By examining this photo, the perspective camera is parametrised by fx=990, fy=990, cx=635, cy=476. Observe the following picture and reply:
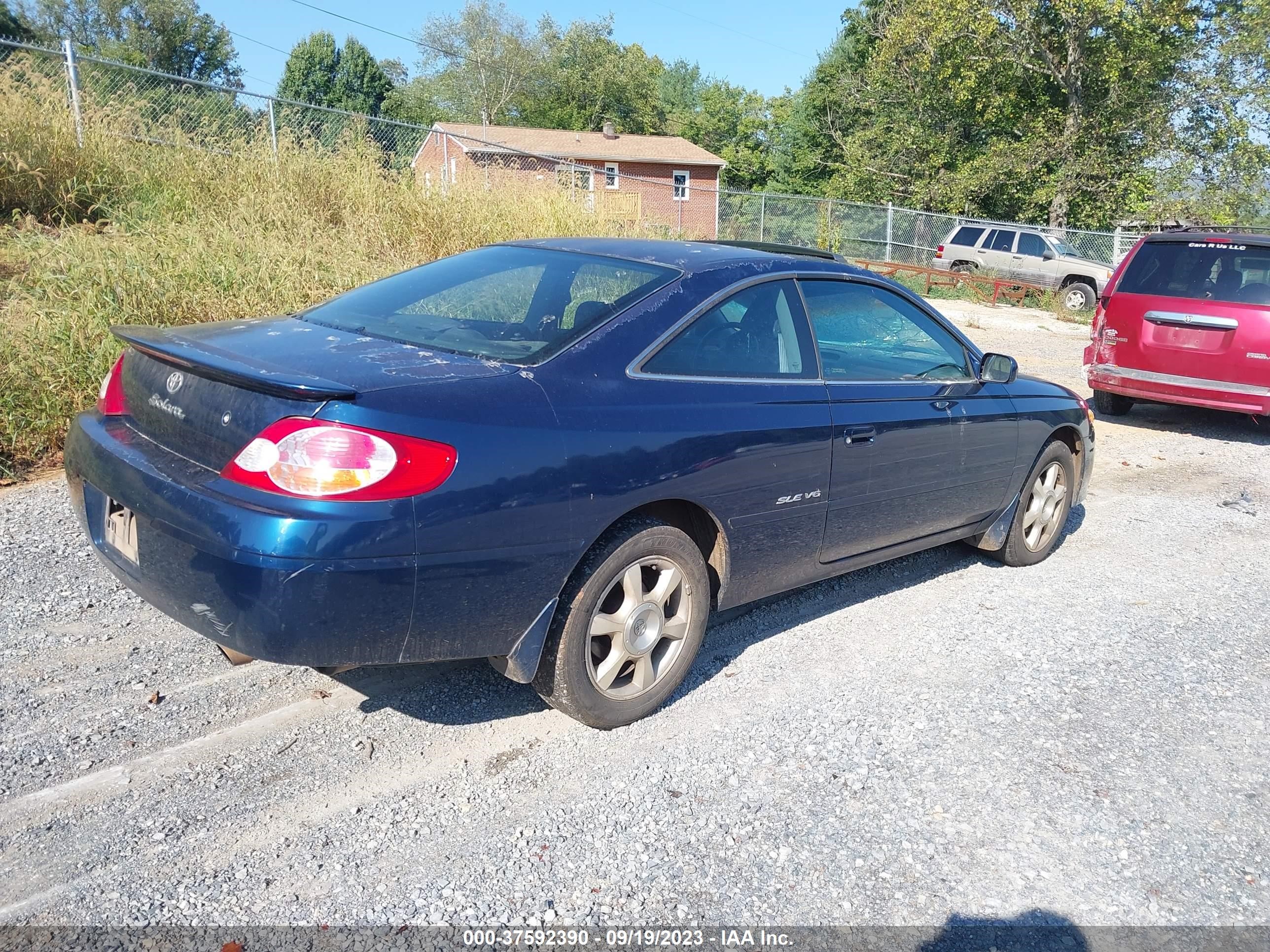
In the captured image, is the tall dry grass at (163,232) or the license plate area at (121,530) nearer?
the license plate area at (121,530)

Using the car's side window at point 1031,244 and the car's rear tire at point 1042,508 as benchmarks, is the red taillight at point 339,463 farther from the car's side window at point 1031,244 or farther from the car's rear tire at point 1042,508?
the car's side window at point 1031,244

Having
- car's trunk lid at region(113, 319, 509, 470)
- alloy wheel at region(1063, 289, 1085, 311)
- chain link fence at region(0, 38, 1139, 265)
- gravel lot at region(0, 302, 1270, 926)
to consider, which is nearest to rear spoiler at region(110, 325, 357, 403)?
car's trunk lid at region(113, 319, 509, 470)

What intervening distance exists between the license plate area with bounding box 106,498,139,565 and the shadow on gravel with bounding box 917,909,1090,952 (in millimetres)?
2504

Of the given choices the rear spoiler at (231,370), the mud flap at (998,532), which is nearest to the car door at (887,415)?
the mud flap at (998,532)

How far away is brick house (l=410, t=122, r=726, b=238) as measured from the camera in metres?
13.4

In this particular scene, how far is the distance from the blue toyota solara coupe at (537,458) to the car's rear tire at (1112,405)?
6.44m

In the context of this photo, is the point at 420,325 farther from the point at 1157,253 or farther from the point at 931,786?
the point at 1157,253

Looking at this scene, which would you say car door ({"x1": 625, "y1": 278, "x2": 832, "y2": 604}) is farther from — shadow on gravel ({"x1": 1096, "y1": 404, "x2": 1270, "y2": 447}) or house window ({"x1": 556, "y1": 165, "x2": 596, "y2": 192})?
house window ({"x1": 556, "y1": 165, "x2": 596, "y2": 192})

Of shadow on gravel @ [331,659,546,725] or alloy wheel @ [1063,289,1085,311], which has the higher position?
alloy wheel @ [1063,289,1085,311]

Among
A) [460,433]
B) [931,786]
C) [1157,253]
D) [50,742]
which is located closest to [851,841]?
[931,786]

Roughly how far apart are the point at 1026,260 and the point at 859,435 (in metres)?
22.1

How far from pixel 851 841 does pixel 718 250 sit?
2.38 m

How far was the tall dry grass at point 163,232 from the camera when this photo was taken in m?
6.00

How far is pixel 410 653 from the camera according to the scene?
2.84 m
